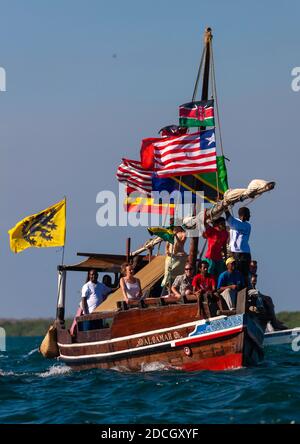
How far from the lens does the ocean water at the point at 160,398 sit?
57.2 ft

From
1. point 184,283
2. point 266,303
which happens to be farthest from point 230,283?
point 266,303

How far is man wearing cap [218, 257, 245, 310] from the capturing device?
22391mm

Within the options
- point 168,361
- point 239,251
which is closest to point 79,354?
point 168,361

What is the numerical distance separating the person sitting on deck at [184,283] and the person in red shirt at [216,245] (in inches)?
16.3

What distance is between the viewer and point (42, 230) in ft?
93.8

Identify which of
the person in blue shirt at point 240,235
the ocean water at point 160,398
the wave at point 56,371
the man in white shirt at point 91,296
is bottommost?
the wave at point 56,371

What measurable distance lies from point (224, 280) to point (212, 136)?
472 centimetres

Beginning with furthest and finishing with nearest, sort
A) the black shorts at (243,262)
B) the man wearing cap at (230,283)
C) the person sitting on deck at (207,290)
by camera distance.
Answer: the black shorts at (243,262) → the man wearing cap at (230,283) → the person sitting on deck at (207,290)

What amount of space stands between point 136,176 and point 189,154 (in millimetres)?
3082

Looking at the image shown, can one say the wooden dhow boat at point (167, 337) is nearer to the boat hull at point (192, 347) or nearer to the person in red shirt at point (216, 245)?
the boat hull at point (192, 347)

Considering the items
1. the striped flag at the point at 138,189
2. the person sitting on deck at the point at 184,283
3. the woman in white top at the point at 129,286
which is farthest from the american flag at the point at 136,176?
the person sitting on deck at the point at 184,283

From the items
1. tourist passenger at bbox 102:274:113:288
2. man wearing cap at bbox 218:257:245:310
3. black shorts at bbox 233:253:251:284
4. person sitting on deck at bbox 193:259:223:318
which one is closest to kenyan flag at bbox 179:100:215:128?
person sitting on deck at bbox 193:259:223:318

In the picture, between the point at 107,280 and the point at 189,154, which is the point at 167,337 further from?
the point at 107,280
